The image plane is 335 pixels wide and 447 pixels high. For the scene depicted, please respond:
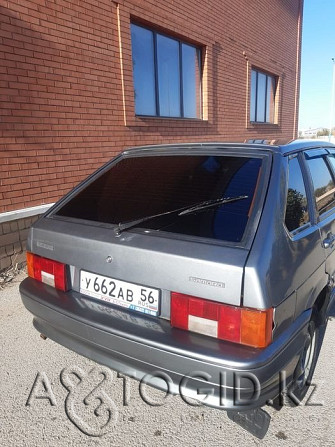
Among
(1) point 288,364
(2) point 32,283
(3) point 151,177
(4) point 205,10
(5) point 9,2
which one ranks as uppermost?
(4) point 205,10

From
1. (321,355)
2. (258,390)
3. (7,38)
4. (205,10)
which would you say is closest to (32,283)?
(258,390)

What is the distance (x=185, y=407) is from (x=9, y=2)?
14.9 ft

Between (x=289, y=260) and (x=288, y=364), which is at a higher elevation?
(x=289, y=260)

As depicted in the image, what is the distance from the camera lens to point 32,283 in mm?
2201

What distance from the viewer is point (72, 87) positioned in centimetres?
469

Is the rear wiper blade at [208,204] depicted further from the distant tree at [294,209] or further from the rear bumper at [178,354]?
the rear bumper at [178,354]

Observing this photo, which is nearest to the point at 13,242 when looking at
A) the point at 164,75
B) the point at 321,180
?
the point at 321,180

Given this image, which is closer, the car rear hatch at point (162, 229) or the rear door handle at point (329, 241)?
the car rear hatch at point (162, 229)

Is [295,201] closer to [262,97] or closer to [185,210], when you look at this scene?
[185,210]

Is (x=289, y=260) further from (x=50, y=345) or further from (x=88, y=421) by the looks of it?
(x=50, y=345)

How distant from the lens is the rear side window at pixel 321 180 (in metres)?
2.31

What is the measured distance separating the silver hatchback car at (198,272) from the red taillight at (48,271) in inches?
0.4

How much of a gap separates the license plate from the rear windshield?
0.33 m

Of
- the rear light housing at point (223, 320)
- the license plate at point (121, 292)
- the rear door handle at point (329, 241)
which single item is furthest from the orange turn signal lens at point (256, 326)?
the rear door handle at point (329, 241)
